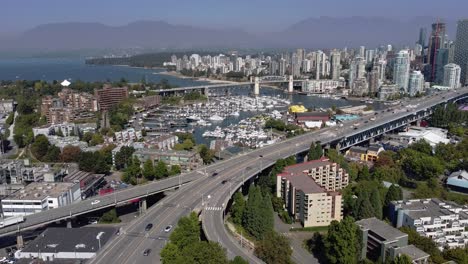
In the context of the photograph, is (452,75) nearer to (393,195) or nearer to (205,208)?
(393,195)

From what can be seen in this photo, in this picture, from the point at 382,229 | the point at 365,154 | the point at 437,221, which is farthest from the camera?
the point at 365,154

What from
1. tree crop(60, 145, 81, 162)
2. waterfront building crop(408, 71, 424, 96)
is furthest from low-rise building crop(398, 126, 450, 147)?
waterfront building crop(408, 71, 424, 96)

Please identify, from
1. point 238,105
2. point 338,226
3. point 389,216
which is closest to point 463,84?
point 238,105

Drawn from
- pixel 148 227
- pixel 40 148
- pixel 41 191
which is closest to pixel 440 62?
pixel 40 148

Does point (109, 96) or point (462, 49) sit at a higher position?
point (462, 49)

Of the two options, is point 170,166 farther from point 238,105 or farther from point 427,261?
point 238,105

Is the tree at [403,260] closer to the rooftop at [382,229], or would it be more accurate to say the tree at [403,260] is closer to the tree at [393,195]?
the rooftop at [382,229]
